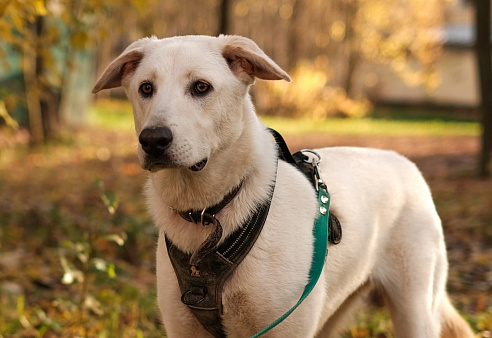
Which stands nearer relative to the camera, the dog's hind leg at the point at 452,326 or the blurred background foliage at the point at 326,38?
the dog's hind leg at the point at 452,326

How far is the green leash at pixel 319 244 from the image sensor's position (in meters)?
2.62

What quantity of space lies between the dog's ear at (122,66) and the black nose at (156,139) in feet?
1.71

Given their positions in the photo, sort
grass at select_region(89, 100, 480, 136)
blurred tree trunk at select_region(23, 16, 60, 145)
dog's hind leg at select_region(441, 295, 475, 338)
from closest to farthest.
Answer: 1. dog's hind leg at select_region(441, 295, 475, 338)
2. blurred tree trunk at select_region(23, 16, 60, 145)
3. grass at select_region(89, 100, 480, 136)

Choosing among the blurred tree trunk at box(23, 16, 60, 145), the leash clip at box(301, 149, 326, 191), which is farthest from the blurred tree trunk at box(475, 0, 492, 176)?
the blurred tree trunk at box(23, 16, 60, 145)

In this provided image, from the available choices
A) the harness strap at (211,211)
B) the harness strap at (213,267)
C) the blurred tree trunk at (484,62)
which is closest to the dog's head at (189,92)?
the harness strap at (211,211)

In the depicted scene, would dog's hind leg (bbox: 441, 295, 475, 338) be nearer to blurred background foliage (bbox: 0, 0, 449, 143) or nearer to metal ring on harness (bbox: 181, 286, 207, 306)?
metal ring on harness (bbox: 181, 286, 207, 306)

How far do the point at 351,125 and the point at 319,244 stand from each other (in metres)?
16.8

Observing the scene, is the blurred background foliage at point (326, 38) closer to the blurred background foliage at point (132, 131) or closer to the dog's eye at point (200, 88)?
the blurred background foliage at point (132, 131)

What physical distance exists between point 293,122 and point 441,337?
16093 mm

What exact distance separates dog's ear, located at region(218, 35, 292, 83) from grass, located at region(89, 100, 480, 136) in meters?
13.8

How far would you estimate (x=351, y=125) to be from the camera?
756 inches

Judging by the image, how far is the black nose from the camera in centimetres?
243

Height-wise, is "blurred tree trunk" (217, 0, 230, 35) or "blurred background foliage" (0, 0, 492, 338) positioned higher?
"blurred tree trunk" (217, 0, 230, 35)

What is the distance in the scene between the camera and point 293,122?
19547 mm
